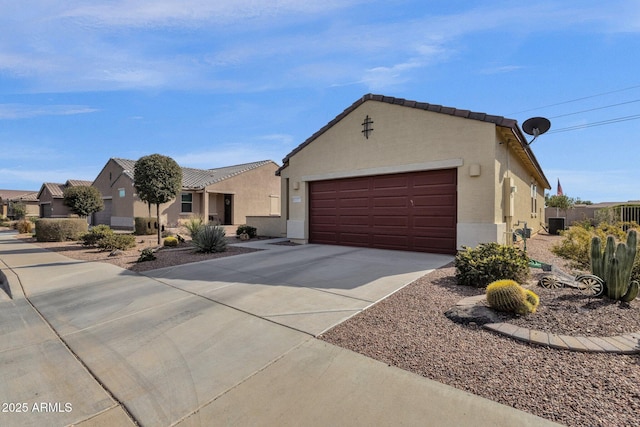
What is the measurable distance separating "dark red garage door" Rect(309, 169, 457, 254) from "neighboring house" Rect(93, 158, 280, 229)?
14104 millimetres

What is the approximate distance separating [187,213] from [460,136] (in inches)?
812

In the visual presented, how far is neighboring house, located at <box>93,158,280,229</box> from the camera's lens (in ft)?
75.6

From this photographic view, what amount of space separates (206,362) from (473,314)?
323 cm

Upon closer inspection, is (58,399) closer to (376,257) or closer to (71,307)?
(71,307)

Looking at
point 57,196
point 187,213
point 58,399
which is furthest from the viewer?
point 57,196

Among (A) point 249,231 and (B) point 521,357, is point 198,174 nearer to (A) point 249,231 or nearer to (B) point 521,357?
(A) point 249,231

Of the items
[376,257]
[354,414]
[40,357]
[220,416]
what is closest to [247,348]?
[220,416]

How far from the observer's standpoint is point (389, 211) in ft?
33.4

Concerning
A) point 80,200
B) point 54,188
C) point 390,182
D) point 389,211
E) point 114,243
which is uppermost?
point 54,188

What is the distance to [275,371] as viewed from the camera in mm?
2961

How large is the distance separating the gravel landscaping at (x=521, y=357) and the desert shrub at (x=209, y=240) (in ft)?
22.7

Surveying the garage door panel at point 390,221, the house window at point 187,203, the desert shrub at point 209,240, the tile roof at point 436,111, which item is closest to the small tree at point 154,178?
the desert shrub at point 209,240

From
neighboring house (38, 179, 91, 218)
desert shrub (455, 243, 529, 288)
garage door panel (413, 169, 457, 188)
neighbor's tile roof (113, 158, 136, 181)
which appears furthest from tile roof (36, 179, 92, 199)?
desert shrub (455, 243, 529, 288)

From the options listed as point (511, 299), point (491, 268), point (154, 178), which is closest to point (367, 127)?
point (491, 268)
